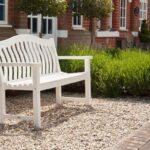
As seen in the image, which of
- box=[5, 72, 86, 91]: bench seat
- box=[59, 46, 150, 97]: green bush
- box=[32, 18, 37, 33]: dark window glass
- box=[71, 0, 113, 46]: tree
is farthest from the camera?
box=[32, 18, 37, 33]: dark window glass

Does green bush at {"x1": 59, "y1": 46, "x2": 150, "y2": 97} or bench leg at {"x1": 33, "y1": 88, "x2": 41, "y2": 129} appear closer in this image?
bench leg at {"x1": 33, "y1": 88, "x2": 41, "y2": 129}

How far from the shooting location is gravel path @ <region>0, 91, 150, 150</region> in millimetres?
6027

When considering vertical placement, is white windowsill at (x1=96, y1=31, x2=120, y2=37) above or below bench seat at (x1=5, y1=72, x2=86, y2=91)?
above

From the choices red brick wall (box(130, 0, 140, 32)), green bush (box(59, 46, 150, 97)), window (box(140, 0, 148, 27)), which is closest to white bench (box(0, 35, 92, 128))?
green bush (box(59, 46, 150, 97))

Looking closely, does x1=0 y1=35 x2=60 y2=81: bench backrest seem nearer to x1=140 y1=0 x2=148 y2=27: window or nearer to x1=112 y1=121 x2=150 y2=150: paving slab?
x1=112 y1=121 x2=150 y2=150: paving slab

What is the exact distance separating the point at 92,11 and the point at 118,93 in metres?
5.63

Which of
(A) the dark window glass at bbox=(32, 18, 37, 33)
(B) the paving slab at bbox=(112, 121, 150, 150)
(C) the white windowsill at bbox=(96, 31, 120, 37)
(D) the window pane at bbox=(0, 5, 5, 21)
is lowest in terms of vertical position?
(B) the paving slab at bbox=(112, 121, 150, 150)

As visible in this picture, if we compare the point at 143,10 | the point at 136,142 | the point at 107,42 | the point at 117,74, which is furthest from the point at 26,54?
the point at 143,10

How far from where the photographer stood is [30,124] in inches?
279

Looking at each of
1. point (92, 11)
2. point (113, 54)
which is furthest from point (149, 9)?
point (113, 54)

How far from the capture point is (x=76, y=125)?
7086mm

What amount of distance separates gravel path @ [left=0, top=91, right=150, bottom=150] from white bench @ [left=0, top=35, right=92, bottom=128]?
271 mm

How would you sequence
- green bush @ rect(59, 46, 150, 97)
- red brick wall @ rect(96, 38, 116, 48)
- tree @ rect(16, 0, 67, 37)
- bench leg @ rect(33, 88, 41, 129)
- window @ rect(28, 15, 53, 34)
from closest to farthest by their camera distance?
bench leg @ rect(33, 88, 41, 129) < green bush @ rect(59, 46, 150, 97) < tree @ rect(16, 0, 67, 37) < window @ rect(28, 15, 53, 34) < red brick wall @ rect(96, 38, 116, 48)

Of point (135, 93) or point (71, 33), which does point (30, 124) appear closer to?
point (135, 93)
